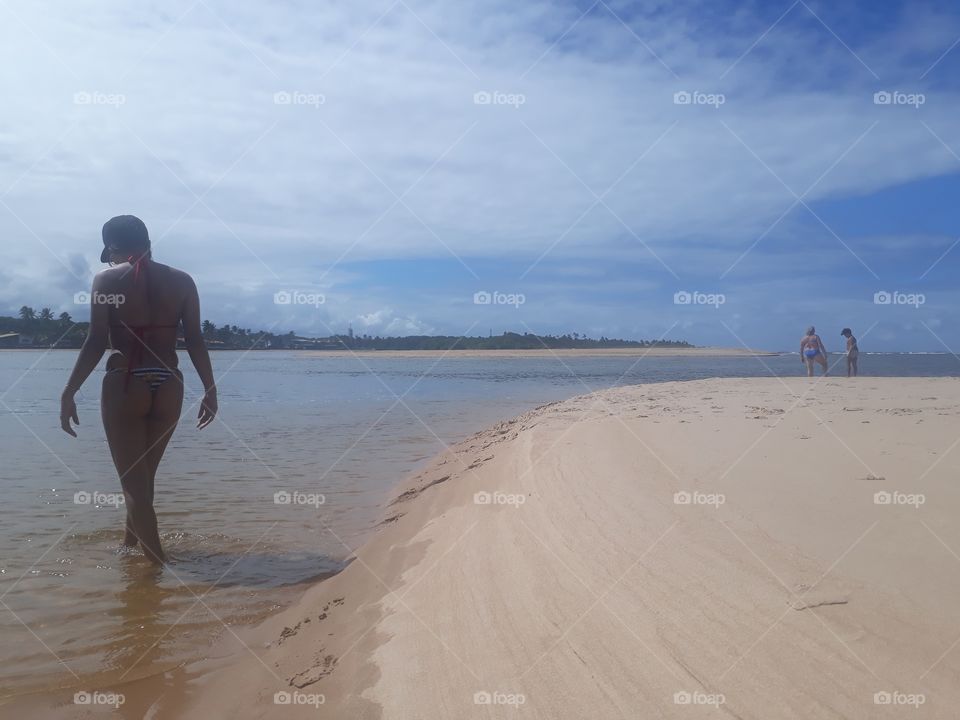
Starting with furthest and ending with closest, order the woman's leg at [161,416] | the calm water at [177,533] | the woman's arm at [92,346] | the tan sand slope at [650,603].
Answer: the woman's leg at [161,416] < the woman's arm at [92,346] < the calm water at [177,533] < the tan sand slope at [650,603]

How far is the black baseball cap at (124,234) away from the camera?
527 centimetres

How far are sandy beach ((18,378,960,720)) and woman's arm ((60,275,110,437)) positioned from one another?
2277 millimetres

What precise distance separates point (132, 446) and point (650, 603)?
4066mm

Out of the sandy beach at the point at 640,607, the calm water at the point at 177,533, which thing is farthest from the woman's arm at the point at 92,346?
the sandy beach at the point at 640,607

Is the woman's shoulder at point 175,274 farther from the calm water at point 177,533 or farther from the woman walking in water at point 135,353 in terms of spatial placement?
the calm water at point 177,533

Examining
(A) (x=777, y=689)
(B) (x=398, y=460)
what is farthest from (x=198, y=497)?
(A) (x=777, y=689)

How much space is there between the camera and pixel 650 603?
3191 mm

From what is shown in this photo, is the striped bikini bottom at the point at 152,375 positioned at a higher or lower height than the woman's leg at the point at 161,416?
higher

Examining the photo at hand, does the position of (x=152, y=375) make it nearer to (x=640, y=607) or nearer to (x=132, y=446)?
(x=132, y=446)

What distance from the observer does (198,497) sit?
287 inches

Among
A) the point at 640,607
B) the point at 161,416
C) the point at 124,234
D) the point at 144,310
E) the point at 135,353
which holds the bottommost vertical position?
the point at 640,607

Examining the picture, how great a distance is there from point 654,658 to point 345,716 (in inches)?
49.3

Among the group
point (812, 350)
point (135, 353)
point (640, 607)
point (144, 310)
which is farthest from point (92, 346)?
point (812, 350)

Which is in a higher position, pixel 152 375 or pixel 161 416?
pixel 152 375
